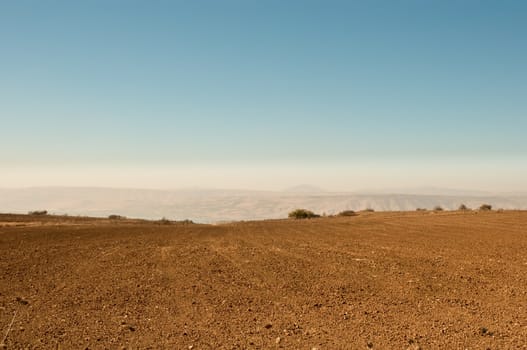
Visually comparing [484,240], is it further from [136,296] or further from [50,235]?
[50,235]

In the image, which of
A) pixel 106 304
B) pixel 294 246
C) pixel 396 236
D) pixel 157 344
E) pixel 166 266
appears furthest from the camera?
pixel 396 236

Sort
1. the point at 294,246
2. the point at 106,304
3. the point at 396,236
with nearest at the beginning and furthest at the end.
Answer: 1. the point at 106,304
2. the point at 294,246
3. the point at 396,236

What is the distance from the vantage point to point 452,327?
7793mm

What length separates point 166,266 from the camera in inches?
563

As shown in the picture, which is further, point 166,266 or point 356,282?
point 166,266

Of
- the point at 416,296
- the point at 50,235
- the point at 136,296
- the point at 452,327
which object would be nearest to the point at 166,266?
the point at 136,296

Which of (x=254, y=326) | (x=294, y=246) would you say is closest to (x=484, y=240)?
(x=294, y=246)

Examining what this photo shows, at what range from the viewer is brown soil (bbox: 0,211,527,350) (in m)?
7.40

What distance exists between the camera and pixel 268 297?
10.0 meters

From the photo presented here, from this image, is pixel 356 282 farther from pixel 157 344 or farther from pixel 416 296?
pixel 157 344

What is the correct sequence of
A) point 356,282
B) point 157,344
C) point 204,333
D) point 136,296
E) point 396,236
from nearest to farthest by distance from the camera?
point 157,344, point 204,333, point 136,296, point 356,282, point 396,236

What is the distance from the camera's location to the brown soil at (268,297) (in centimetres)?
740

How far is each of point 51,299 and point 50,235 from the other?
16.0 metres

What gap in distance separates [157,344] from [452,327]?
526cm
